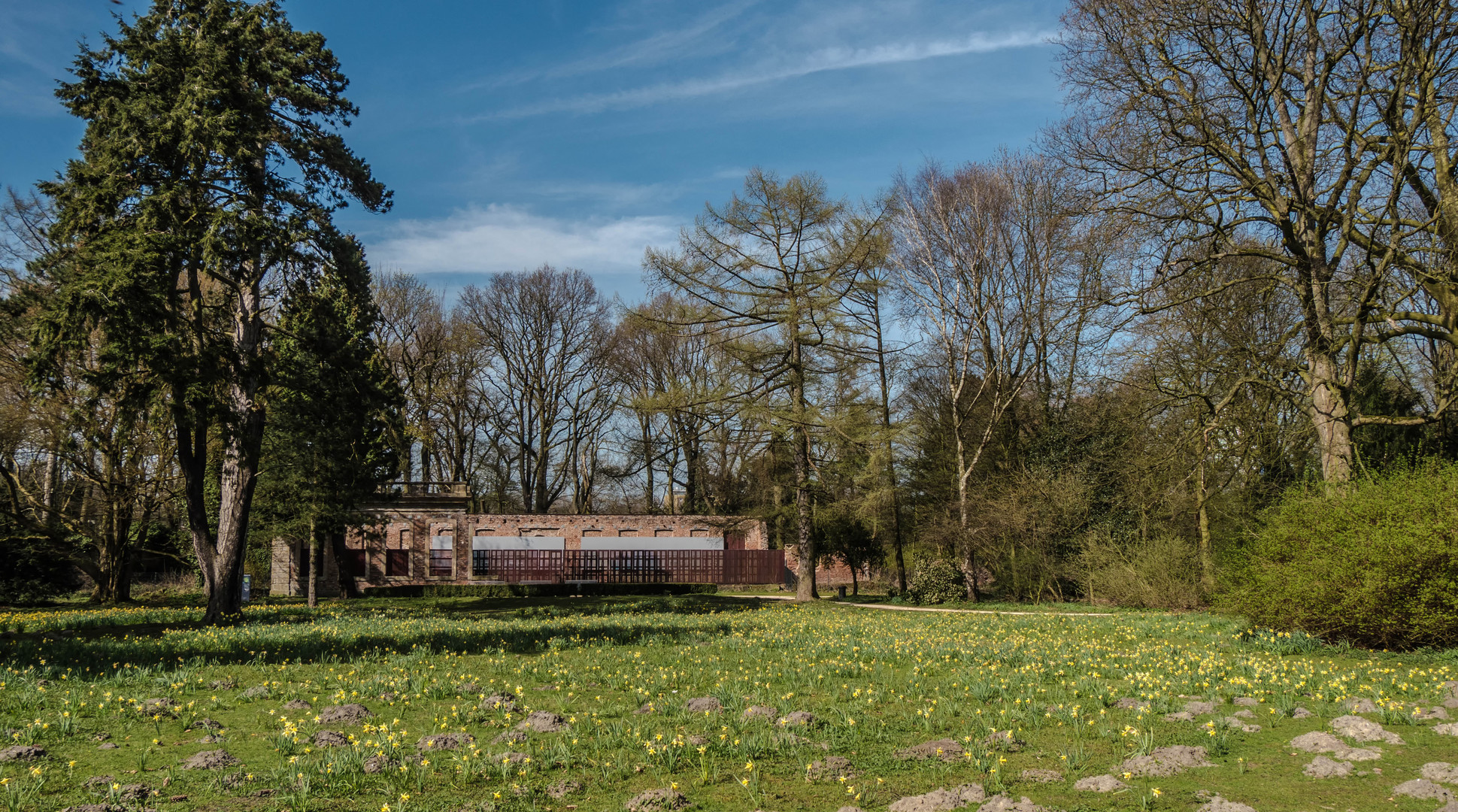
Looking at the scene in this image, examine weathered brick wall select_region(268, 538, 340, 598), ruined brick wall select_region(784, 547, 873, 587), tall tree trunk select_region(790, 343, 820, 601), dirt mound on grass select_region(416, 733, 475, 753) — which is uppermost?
tall tree trunk select_region(790, 343, 820, 601)

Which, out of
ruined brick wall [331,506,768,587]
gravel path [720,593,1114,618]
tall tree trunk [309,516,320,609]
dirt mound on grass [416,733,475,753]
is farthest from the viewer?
ruined brick wall [331,506,768,587]

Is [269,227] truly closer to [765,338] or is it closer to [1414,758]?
[765,338]

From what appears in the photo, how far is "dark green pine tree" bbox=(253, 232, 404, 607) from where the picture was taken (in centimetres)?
1747

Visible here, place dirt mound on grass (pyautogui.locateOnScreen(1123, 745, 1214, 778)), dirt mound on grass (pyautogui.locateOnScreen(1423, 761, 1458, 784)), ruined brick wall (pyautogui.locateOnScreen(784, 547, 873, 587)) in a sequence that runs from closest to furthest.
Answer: dirt mound on grass (pyautogui.locateOnScreen(1423, 761, 1458, 784)) → dirt mound on grass (pyautogui.locateOnScreen(1123, 745, 1214, 778)) → ruined brick wall (pyautogui.locateOnScreen(784, 547, 873, 587))

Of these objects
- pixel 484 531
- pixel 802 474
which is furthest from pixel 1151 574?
pixel 484 531

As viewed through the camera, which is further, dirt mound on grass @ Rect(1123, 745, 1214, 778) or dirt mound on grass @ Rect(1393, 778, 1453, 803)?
dirt mound on grass @ Rect(1123, 745, 1214, 778)

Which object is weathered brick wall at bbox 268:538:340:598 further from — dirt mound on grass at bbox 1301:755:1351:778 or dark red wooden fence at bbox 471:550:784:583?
dirt mound on grass at bbox 1301:755:1351:778

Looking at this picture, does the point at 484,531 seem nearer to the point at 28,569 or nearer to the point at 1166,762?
the point at 28,569

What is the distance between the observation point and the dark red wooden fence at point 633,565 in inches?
1574

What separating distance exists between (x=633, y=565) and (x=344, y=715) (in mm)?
34379

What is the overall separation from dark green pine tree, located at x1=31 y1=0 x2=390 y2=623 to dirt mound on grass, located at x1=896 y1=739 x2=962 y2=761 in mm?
13727

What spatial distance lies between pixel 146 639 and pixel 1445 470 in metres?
16.9

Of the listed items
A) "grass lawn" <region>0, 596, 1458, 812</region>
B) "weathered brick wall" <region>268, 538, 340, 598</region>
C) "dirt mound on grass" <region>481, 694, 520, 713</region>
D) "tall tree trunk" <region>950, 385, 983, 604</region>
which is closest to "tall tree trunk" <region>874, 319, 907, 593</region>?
"tall tree trunk" <region>950, 385, 983, 604</region>

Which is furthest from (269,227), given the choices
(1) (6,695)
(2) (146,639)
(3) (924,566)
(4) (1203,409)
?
(3) (924,566)
